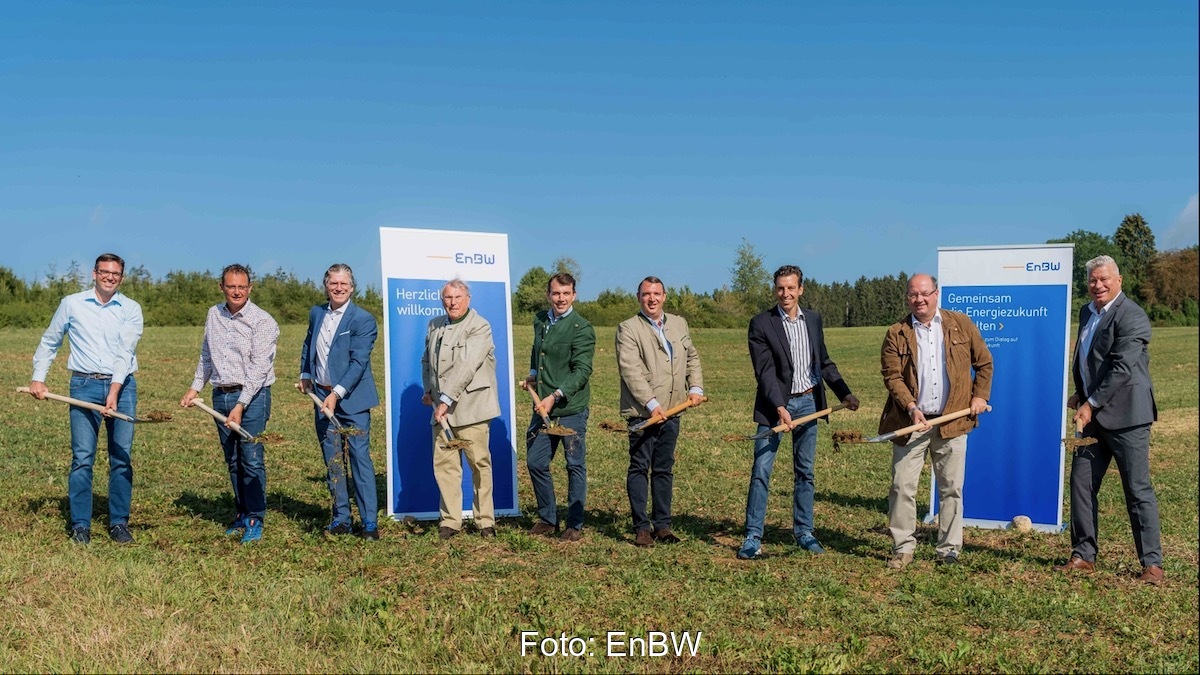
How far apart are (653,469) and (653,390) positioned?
708 mm

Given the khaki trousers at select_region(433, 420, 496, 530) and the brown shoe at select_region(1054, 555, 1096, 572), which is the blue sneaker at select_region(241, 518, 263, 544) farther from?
the brown shoe at select_region(1054, 555, 1096, 572)

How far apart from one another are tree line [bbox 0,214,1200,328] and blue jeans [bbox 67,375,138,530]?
2270 cm

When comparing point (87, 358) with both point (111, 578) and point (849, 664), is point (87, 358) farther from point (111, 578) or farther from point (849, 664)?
point (849, 664)

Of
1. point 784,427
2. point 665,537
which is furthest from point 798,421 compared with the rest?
point 665,537

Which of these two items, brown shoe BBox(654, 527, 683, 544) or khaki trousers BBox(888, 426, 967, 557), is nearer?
khaki trousers BBox(888, 426, 967, 557)

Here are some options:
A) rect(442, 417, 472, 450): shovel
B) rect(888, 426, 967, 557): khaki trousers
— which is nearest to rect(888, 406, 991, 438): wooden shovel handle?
rect(888, 426, 967, 557): khaki trousers

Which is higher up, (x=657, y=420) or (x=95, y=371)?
(x=95, y=371)

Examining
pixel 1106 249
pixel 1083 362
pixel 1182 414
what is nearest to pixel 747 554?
pixel 1083 362

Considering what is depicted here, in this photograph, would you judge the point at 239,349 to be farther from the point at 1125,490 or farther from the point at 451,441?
the point at 1125,490

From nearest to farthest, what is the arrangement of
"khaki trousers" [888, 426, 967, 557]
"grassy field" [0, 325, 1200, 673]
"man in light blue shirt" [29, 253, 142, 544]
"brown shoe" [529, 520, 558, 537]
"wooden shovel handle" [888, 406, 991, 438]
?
"grassy field" [0, 325, 1200, 673], "wooden shovel handle" [888, 406, 991, 438], "khaki trousers" [888, 426, 967, 557], "man in light blue shirt" [29, 253, 142, 544], "brown shoe" [529, 520, 558, 537]

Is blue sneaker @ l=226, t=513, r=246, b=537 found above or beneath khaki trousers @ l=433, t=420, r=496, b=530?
beneath

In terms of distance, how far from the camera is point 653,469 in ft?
27.4

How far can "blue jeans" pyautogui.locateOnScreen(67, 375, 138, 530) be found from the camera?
25.6 feet

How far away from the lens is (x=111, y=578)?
21.6 ft
